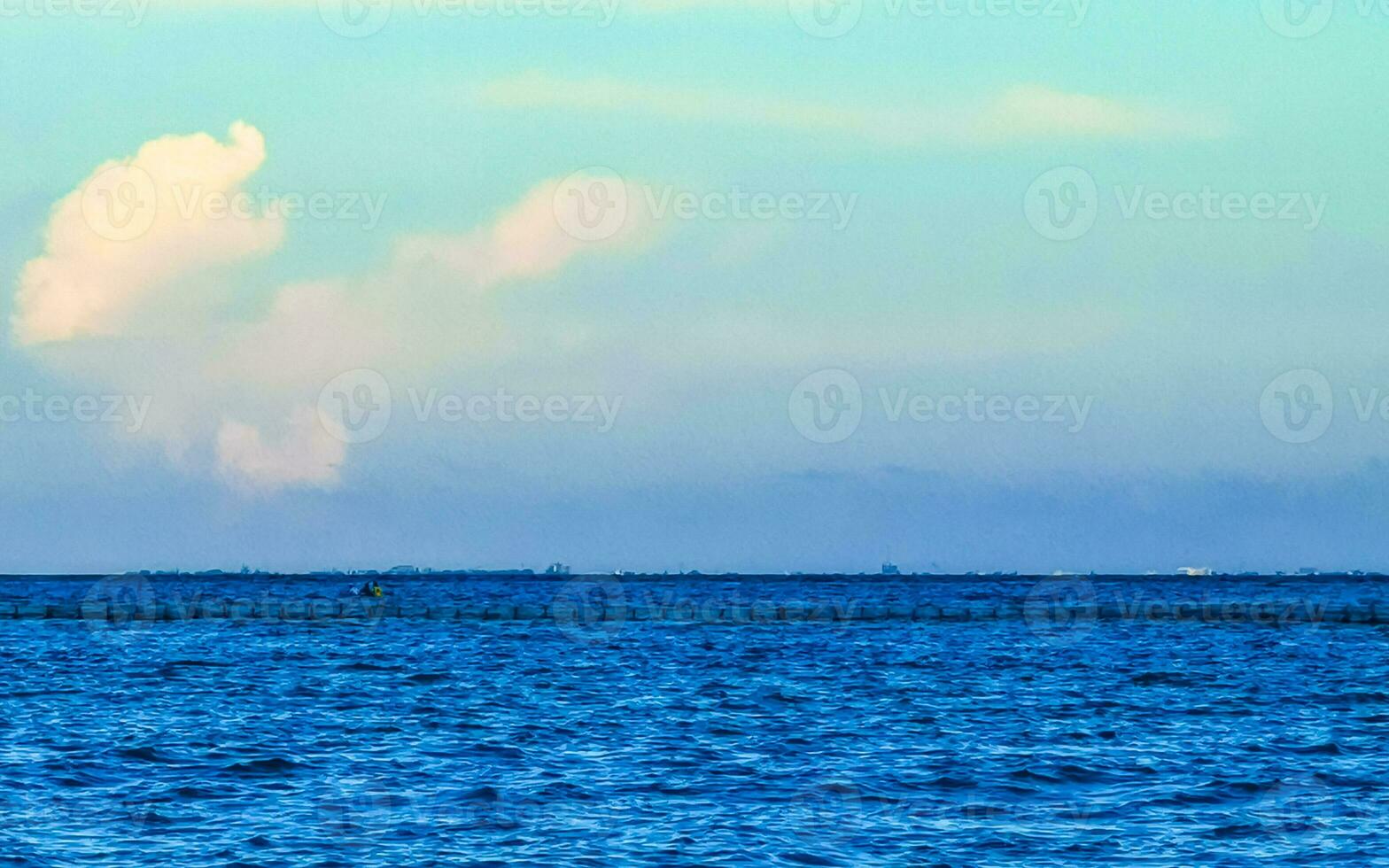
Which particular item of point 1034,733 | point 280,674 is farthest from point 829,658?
point 1034,733

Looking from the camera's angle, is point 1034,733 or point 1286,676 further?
point 1286,676

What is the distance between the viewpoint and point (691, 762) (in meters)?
35.3

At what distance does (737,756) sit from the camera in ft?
119

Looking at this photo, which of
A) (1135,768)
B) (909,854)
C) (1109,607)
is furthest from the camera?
(1109,607)

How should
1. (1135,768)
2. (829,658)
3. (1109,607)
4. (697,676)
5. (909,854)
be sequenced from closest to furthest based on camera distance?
(909,854) < (1135,768) < (697,676) < (829,658) < (1109,607)

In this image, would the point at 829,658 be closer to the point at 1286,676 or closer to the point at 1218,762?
the point at 1286,676

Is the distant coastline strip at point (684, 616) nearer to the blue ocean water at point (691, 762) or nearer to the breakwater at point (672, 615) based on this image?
the breakwater at point (672, 615)

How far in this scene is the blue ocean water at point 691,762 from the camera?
1032 inches

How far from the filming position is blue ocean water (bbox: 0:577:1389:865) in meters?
26.2

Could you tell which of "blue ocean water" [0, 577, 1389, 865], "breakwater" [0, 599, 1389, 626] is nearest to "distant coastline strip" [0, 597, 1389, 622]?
"breakwater" [0, 599, 1389, 626]

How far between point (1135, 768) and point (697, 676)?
27.6 m

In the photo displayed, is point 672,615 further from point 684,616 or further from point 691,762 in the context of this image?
point 691,762

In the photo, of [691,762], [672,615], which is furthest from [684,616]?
[691,762]

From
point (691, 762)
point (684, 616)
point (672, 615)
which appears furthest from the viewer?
point (672, 615)
